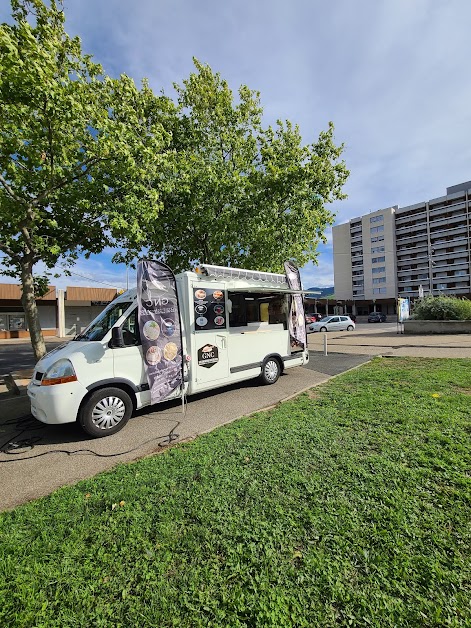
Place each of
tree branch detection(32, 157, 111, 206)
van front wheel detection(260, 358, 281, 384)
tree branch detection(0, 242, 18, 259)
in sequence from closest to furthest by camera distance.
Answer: van front wheel detection(260, 358, 281, 384) < tree branch detection(32, 157, 111, 206) < tree branch detection(0, 242, 18, 259)

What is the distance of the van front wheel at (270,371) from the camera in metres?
7.54

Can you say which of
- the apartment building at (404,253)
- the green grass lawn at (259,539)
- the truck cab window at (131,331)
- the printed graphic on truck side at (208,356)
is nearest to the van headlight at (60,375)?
the truck cab window at (131,331)

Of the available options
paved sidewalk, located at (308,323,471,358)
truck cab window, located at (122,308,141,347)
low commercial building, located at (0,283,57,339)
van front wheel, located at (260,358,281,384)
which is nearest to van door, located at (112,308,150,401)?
truck cab window, located at (122,308,141,347)

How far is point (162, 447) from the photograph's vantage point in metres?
4.26

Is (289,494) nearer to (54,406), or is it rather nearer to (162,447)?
(162,447)

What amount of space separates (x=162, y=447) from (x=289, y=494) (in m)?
2.13

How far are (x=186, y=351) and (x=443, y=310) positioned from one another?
2078 cm

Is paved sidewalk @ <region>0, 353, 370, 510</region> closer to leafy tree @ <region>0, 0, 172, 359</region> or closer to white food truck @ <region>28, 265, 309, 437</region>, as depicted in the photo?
white food truck @ <region>28, 265, 309, 437</region>

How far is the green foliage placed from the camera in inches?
779

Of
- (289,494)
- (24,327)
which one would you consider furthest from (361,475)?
(24,327)

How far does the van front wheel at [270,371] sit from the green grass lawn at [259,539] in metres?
3.52

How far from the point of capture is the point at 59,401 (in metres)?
4.55

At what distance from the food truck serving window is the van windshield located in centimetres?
234

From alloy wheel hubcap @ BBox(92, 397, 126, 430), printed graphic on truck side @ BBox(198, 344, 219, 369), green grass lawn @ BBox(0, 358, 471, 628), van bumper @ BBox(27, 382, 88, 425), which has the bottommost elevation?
Result: green grass lawn @ BBox(0, 358, 471, 628)
